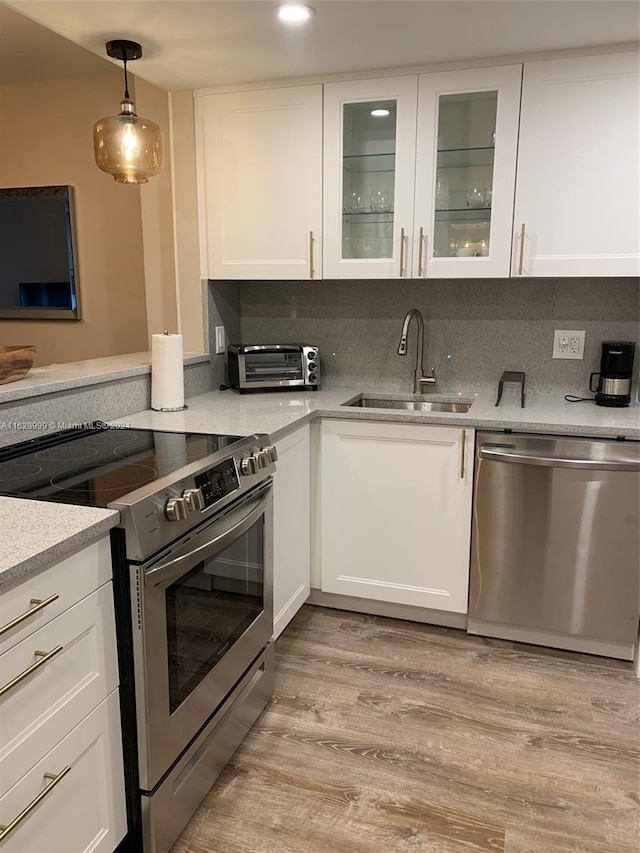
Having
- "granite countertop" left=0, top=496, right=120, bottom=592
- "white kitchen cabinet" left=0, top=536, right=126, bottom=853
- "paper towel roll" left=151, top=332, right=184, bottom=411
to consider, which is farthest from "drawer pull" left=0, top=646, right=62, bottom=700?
"paper towel roll" left=151, top=332, right=184, bottom=411

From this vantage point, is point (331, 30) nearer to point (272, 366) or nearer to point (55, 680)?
point (272, 366)

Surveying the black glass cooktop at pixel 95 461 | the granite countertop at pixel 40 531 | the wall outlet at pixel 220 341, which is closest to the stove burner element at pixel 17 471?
the black glass cooktop at pixel 95 461

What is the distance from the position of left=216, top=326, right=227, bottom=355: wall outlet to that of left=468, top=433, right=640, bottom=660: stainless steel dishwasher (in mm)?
1337

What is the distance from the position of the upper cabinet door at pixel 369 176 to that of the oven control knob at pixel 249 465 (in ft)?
3.76

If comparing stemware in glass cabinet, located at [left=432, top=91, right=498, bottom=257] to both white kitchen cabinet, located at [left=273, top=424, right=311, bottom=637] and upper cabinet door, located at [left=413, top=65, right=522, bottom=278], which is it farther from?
white kitchen cabinet, located at [left=273, top=424, right=311, bottom=637]

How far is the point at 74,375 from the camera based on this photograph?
216 centimetres

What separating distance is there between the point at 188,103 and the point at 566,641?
2.71m

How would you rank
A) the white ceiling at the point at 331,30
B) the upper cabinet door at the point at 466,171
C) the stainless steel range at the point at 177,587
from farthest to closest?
the upper cabinet door at the point at 466,171
the white ceiling at the point at 331,30
the stainless steel range at the point at 177,587

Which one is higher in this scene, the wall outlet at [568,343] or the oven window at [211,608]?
the wall outlet at [568,343]

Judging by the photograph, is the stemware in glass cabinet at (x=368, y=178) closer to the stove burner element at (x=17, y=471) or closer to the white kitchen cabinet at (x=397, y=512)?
the white kitchen cabinet at (x=397, y=512)

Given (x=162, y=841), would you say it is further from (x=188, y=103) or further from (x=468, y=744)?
(x=188, y=103)

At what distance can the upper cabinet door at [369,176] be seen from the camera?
8.07ft

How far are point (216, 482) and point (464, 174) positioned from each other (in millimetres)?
1639

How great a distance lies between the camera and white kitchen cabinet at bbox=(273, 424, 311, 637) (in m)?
2.22
